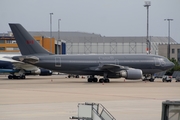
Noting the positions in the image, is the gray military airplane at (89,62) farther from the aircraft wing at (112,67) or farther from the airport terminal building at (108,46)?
the airport terminal building at (108,46)

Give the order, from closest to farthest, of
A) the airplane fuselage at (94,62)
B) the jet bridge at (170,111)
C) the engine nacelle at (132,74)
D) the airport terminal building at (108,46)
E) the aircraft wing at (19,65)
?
the jet bridge at (170,111), the engine nacelle at (132,74), the airplane fuselage at (94,62), the aircraft wing at (19,65), the airport terminal building at (108,46)

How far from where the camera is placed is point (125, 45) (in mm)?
142500

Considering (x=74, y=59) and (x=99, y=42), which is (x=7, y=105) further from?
(x=99, y=42)

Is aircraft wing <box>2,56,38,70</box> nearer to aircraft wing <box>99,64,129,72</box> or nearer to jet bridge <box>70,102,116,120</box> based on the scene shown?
aircraft wing <box>99,64,129,72</box>

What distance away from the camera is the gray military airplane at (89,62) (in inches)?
2131

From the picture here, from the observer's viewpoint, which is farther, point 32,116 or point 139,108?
point 139,108

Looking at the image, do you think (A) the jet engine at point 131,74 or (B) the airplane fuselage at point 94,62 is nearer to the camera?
(A) the jet engine at point 131,74

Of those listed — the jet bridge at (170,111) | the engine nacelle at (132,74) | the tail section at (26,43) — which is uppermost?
the tail section at (26,43)

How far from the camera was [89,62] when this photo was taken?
5550 centimetres

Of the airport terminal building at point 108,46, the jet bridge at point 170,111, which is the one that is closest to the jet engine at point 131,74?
the jet bridge at point 170,111

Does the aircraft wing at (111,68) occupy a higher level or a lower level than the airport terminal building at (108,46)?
lower

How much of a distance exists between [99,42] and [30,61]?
89.7 m

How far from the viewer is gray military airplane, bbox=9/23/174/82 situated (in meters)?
54.1

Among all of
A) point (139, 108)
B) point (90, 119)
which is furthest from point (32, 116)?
point (90, 119)
